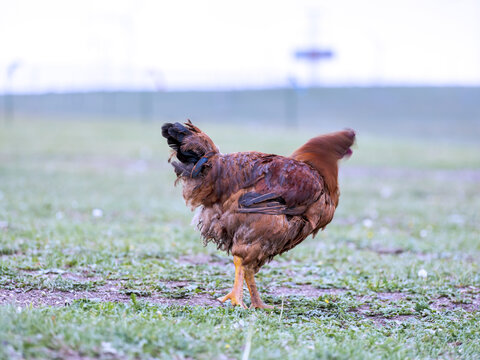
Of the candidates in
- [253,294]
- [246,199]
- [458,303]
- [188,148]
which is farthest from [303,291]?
[188,148]

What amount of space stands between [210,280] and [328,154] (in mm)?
1840

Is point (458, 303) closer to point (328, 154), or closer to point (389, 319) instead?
point (389, 319)

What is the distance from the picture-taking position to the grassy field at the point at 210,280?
3533 millimetres

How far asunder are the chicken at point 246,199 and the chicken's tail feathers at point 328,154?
169mm

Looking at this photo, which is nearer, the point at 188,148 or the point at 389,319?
the point at 188,148

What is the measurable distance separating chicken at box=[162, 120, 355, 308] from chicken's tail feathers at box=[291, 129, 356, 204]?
0.55 ft

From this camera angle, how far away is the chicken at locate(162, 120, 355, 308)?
4668 millimetres

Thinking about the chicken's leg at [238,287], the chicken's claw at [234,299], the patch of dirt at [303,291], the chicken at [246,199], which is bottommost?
the patch of dirt at [303,291]

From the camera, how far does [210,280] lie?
18.6 ft

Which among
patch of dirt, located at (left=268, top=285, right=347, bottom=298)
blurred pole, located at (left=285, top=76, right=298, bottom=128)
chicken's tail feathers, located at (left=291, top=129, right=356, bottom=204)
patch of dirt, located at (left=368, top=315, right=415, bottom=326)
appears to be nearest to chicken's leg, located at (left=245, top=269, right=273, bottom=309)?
patch of dirt, located at (left=268, top=285, right=347, bottom=298)

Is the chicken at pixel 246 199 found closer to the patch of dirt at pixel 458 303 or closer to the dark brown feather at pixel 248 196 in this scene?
the dark brown feather at pixel 248 196

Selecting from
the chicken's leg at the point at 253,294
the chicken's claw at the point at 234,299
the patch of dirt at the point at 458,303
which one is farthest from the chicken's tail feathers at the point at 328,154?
the patch of dirt at the point at 458,303

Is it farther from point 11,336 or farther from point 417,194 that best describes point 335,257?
point 417,194

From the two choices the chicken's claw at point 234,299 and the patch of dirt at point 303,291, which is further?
the patch of dirt at point 303,291
